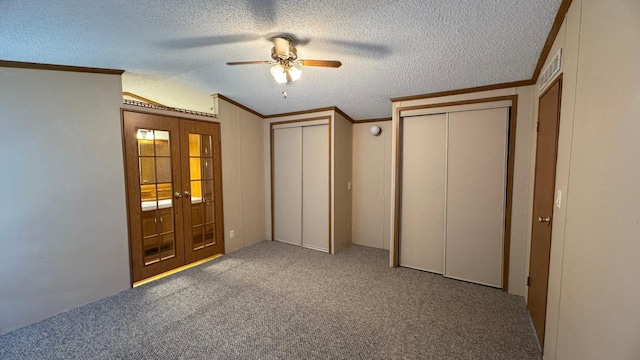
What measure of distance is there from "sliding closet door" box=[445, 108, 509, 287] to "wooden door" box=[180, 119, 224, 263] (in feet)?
10.6

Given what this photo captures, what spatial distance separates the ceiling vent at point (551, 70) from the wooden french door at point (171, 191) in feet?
12.3

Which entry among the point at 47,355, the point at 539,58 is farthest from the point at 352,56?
the point at 47,355

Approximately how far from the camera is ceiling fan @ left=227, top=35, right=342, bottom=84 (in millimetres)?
1977

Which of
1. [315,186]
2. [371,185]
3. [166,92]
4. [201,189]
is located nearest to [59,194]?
[201,189]

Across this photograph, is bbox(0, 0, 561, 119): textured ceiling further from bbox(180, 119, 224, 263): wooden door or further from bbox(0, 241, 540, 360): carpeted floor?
bbox(0, 241, 540, 360): carpeted floor

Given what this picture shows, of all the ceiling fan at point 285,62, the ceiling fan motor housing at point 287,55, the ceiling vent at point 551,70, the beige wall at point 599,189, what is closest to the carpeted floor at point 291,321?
the beige wall at point 599,189

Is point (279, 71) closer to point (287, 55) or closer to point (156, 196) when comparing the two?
point (287, 55)

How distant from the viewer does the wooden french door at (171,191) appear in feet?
9.18

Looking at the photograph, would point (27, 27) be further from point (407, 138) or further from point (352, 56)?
point (407, 138)

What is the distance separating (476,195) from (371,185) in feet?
5.45

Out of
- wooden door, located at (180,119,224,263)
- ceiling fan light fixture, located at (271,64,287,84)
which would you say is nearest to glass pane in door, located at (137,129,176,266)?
wooden door, located at (180,119,224,263)

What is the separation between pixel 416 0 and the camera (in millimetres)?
1555

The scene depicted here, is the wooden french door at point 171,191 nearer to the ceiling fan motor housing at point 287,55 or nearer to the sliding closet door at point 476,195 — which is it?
the ceiling fan motor housing at point 287,55

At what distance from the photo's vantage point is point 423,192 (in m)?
3.15
